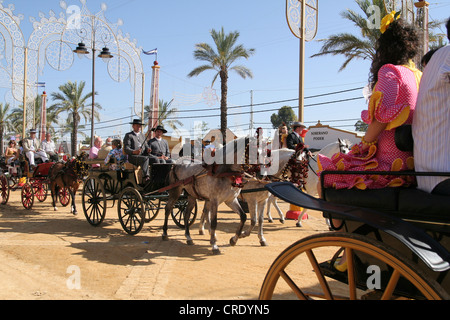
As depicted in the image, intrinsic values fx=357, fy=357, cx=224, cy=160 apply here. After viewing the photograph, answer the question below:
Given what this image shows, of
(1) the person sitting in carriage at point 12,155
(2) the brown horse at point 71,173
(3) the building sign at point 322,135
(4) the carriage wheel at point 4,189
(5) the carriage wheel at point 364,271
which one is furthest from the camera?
(3) the building sign at point 322,135

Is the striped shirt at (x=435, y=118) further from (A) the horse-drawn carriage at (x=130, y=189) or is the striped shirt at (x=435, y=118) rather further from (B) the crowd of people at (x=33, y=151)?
(B) the crowd of people at (x=33, y=151)

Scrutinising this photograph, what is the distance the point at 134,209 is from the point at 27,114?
11477mm

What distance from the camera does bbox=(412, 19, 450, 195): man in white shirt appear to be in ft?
6.76

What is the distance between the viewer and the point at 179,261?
601 cm

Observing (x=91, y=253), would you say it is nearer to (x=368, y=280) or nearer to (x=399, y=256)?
(x=368, y=280)

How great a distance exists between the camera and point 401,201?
213cm

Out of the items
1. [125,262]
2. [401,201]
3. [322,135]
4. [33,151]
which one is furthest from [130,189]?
[322,135]

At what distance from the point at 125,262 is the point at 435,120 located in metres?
5.10

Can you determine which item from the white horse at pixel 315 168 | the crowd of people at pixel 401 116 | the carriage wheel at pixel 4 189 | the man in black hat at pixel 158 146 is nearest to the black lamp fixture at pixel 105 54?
the carriage wheel at pixel 4 189

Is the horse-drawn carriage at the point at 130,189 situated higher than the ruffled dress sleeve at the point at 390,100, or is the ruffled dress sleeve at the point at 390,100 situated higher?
the ruffled dress sleeve at the point at 390,100

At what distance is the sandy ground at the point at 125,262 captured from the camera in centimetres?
452

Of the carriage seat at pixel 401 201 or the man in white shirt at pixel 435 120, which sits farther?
the man in white shirt at pixel 435 120

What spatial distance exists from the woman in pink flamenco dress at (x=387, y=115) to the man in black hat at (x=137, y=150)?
19.4 ft
